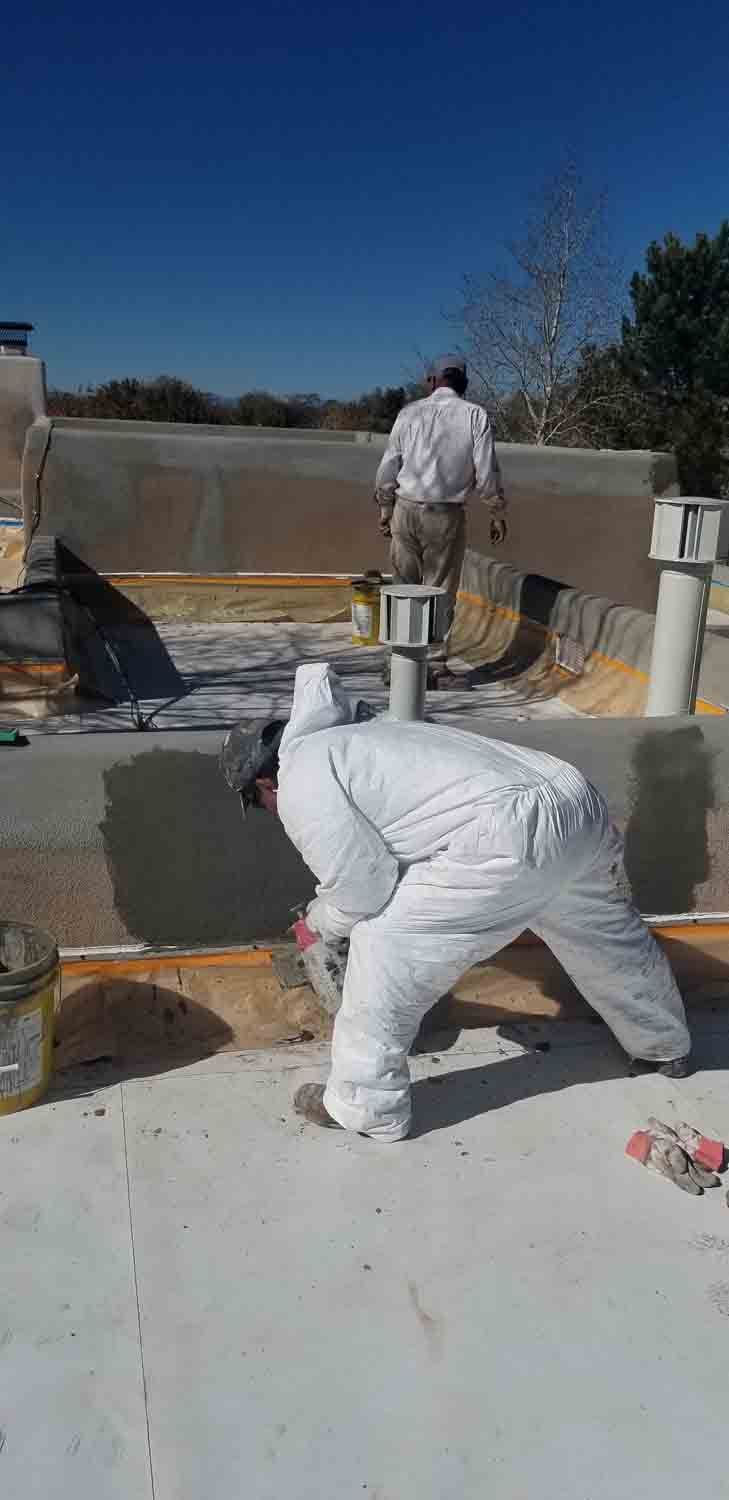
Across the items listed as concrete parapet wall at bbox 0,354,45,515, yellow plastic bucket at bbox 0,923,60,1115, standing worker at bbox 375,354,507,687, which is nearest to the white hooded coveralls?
yellow plastic bucket at bbox 0,923,60,1115

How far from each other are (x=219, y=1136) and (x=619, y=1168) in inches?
39.8

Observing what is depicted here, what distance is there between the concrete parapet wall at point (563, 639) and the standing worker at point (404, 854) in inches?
95.5

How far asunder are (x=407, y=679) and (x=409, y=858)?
4.20 ft

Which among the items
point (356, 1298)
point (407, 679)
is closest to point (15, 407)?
point (407, 679)

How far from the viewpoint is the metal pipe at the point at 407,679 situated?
3955mm

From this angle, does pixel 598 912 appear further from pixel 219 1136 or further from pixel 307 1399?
pixel 307 1399

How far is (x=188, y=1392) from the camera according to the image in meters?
2.14

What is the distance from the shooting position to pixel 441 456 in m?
6.42

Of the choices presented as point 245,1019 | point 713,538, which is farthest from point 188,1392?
point 713,538

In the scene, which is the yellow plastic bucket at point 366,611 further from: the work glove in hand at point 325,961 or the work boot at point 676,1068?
the work boot at point 676,1068

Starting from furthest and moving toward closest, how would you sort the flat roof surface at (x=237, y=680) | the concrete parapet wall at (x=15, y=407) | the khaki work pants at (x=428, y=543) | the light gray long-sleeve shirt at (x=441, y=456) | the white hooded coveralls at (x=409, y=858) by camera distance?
the concrete parapet wall at (x=15, y=407) < the khaki work pants at (x=428, y=543) < the light gray long-sleeve shirt at (x=441, y=456) < the flat roof surface at (x=237, y=680) < the white hooded coveralls at (x=409, y=858)

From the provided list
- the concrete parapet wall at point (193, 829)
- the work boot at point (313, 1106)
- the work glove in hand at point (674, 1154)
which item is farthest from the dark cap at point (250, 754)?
the work glove in hand at point (674, 1154)

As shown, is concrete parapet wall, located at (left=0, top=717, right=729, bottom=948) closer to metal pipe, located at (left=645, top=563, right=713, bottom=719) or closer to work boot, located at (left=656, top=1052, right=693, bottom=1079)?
metal pipe, located at (left=645, top=563, right=713, bottom=719)

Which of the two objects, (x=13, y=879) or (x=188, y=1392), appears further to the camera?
(x=13, y=879)
